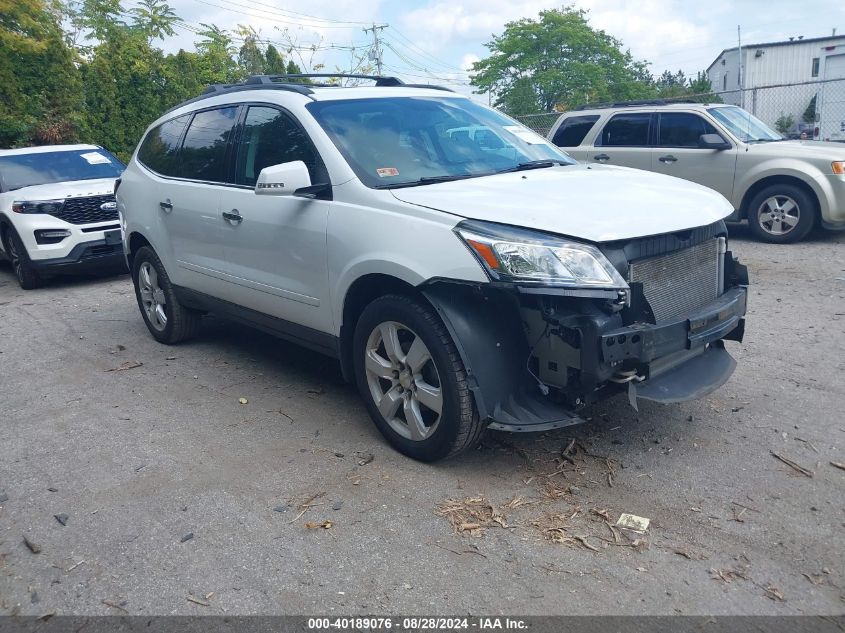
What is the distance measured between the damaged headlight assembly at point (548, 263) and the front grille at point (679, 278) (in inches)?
8.3

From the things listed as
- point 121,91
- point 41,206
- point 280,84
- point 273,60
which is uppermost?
point 273,60

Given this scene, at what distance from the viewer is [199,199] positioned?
17.7ft

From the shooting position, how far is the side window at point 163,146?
5945mm

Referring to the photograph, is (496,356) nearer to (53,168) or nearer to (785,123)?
(53,168)

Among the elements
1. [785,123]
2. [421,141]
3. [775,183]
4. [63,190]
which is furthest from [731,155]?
[785,123]

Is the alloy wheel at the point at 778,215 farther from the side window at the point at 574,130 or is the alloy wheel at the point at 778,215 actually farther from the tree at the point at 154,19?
the tree at the point at 154,19

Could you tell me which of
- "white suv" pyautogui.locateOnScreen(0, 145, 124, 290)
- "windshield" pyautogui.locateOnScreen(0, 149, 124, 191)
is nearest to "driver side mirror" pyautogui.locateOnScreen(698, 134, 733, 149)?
"white suv" pyautogui.locateOnScreen(0, 145, 124, 290)

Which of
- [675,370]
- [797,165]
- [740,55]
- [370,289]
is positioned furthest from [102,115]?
[740,55]

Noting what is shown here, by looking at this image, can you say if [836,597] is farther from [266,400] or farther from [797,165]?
[797,165]

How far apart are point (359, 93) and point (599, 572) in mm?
3253

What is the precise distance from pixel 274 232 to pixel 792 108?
36.2m

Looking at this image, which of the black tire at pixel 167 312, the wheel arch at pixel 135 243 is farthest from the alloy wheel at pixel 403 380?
the wheel arch at pixel 135 243

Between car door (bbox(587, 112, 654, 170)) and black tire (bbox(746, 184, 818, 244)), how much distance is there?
1.66m

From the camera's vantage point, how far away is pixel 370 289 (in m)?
4.12
